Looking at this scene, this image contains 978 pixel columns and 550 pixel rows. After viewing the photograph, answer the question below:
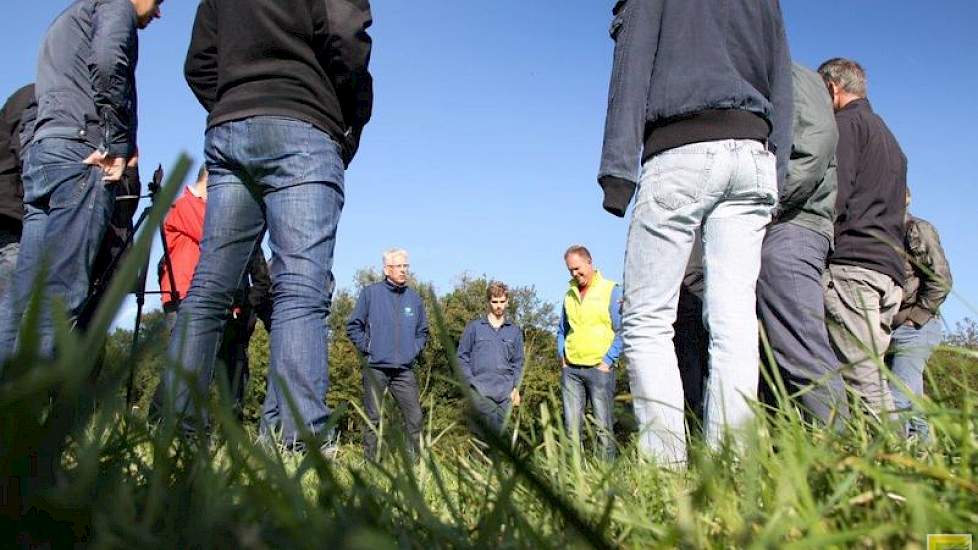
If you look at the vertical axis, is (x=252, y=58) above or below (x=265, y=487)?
above

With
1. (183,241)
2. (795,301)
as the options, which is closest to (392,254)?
(183,241)

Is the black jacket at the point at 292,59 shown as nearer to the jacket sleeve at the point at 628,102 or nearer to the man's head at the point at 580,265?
the jacket sleeve at the point at 628,102

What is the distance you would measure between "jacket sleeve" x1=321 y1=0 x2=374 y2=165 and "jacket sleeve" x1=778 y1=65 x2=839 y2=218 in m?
1.97

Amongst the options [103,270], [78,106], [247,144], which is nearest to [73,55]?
[78,106]

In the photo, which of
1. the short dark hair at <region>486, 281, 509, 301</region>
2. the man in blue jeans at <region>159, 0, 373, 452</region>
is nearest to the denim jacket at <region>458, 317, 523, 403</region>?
the short dark hair at <region>486, 281, 509, 301</region>

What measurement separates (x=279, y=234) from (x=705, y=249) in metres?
1.61

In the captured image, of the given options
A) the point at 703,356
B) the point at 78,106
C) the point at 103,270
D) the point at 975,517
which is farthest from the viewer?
the point at 703,356

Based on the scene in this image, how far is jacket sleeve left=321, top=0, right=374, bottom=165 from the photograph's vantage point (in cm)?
321

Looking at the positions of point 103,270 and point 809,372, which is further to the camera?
point 103,270

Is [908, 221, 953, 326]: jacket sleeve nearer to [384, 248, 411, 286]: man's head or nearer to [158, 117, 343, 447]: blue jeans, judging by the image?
[158, 117, 343, 447]: blue jeans

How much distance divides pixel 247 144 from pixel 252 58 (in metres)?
0.37

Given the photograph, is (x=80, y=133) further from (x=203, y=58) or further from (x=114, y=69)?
(x=203, y=58)

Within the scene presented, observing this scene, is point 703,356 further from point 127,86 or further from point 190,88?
point 127,86

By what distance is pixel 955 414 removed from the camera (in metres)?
1.00
